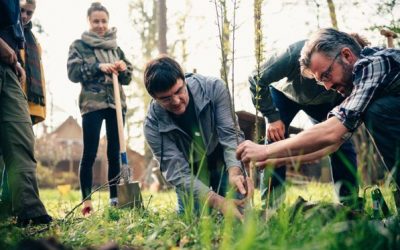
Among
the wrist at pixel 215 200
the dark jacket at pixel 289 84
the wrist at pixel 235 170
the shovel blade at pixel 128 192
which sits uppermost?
the dark jacket at pixel 289 84

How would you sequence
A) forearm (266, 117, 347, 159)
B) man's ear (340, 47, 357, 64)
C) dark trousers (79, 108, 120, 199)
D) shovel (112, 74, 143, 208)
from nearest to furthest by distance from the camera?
forearm (266, 117, 347, 159)
man's ear (340, 47, 357, 64)
shovel (112, 74, 143, 208)
dark trousers (79, 108, 120, 199)

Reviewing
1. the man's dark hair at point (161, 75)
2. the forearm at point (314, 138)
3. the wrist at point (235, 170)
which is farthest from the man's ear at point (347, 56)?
the man's dark hair at point (161, 75)

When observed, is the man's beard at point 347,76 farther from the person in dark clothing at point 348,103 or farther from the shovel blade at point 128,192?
the shovel blade at point 128,192

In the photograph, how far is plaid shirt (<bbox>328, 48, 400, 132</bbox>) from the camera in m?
2.20

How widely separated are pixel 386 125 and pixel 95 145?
8.60 ft

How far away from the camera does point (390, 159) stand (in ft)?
7.82

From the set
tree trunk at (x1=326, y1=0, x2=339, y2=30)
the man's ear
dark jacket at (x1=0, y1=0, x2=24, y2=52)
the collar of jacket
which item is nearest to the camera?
the man's ear

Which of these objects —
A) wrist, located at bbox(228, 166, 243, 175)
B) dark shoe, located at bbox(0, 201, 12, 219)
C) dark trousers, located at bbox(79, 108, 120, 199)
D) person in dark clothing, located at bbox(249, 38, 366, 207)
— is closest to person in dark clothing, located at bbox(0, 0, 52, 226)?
dark shoe, located at bbox(0, 201, 12, 219)

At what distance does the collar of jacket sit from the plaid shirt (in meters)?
1.13

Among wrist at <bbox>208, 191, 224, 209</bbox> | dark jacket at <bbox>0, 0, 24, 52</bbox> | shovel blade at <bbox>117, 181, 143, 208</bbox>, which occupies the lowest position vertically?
shovel blade at <bbox>117, 181, 143, 208</bbox>

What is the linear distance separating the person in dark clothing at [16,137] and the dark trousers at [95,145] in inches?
49.4

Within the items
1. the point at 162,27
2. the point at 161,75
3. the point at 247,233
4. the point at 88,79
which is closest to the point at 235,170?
the point at 161,75

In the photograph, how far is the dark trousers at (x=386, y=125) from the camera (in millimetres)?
2312

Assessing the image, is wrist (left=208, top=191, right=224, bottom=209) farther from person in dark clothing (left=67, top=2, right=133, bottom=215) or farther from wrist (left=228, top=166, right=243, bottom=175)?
person in dark clothing (left=67, top=2, right=133, bottom=215)
